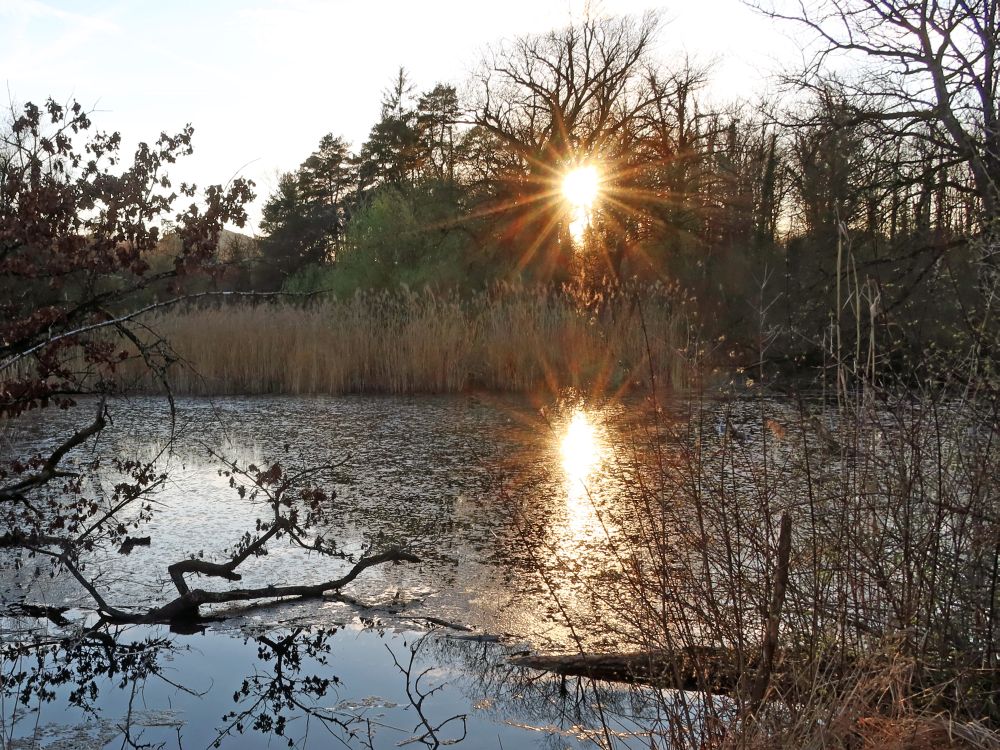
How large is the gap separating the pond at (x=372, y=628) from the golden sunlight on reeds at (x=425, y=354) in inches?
148

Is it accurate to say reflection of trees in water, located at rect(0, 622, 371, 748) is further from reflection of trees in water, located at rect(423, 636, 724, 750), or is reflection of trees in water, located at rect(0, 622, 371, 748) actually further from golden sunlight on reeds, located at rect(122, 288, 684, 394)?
golden sunlight on reeds, located at rect(122, 288, 684, 394)

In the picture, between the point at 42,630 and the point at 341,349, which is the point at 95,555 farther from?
the point at 341,349

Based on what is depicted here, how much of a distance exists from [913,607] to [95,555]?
10.4 ft

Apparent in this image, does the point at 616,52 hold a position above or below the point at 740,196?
above

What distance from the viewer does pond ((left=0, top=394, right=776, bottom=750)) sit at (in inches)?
92.1

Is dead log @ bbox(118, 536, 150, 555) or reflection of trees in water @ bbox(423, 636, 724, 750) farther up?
dead log @ bbox(118, 536, 150, 555)

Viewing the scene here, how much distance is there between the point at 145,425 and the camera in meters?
7.15

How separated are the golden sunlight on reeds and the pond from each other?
3752 mm

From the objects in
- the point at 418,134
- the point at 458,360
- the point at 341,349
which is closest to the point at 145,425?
the point at 341,349

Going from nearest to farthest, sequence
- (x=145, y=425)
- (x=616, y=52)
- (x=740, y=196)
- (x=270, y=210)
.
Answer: (x=145, y=425) < (x=740, y=196) < (x=616, y=52) < (x=270, y=210)

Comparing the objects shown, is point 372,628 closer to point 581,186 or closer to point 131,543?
point 131,543

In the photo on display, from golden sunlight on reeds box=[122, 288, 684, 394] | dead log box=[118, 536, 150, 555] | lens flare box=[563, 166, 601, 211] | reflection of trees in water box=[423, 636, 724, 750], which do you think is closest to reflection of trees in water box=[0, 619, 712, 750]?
reflection of trees in water box=[423, 636, 724, 750]

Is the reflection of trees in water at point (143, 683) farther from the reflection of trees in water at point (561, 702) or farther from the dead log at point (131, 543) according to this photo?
the dead log at point (131, 543)

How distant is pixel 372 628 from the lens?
9.74 ft
